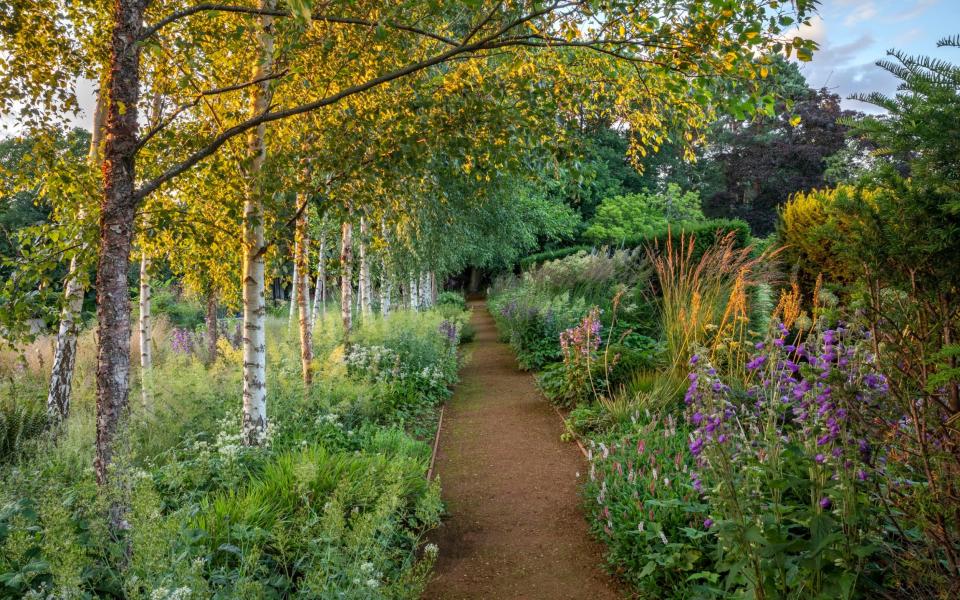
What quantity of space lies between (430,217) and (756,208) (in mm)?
30183

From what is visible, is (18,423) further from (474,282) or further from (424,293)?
(474,282)

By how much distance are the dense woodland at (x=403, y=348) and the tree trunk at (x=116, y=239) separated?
16 millimetres

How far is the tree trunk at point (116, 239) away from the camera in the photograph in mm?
3090

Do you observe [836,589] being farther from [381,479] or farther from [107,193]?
[107,193]

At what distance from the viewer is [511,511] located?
477 centimetres

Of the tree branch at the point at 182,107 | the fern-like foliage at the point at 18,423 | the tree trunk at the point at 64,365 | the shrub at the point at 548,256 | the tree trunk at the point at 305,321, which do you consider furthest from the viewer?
the shrub at the point at 548,256

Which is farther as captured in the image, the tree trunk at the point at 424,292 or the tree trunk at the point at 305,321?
the tree trunk at the point at 424,292

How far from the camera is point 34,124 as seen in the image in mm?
4504

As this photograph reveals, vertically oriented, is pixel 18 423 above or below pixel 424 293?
below

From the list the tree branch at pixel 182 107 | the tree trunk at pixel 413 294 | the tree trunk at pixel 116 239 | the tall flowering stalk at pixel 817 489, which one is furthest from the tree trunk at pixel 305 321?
the tree trunk at pixel 413 294

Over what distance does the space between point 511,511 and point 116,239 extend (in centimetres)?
352


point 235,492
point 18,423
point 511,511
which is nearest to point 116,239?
point 235,492

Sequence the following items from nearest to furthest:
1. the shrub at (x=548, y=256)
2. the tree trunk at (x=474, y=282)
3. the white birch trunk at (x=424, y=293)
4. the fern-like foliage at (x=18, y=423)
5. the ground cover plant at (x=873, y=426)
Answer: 1. the ground cover plant at (x=873, y=426)
2. the fern-like foliage at (x=18, y=423)
3. the white birch trunk at (x=424, y=293)
4. the shrub at (x=548, y=256)
5. the tree trunk at (x=474, y=282)

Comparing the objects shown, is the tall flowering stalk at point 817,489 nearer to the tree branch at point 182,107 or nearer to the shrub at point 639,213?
the tree branch at point 182,107
